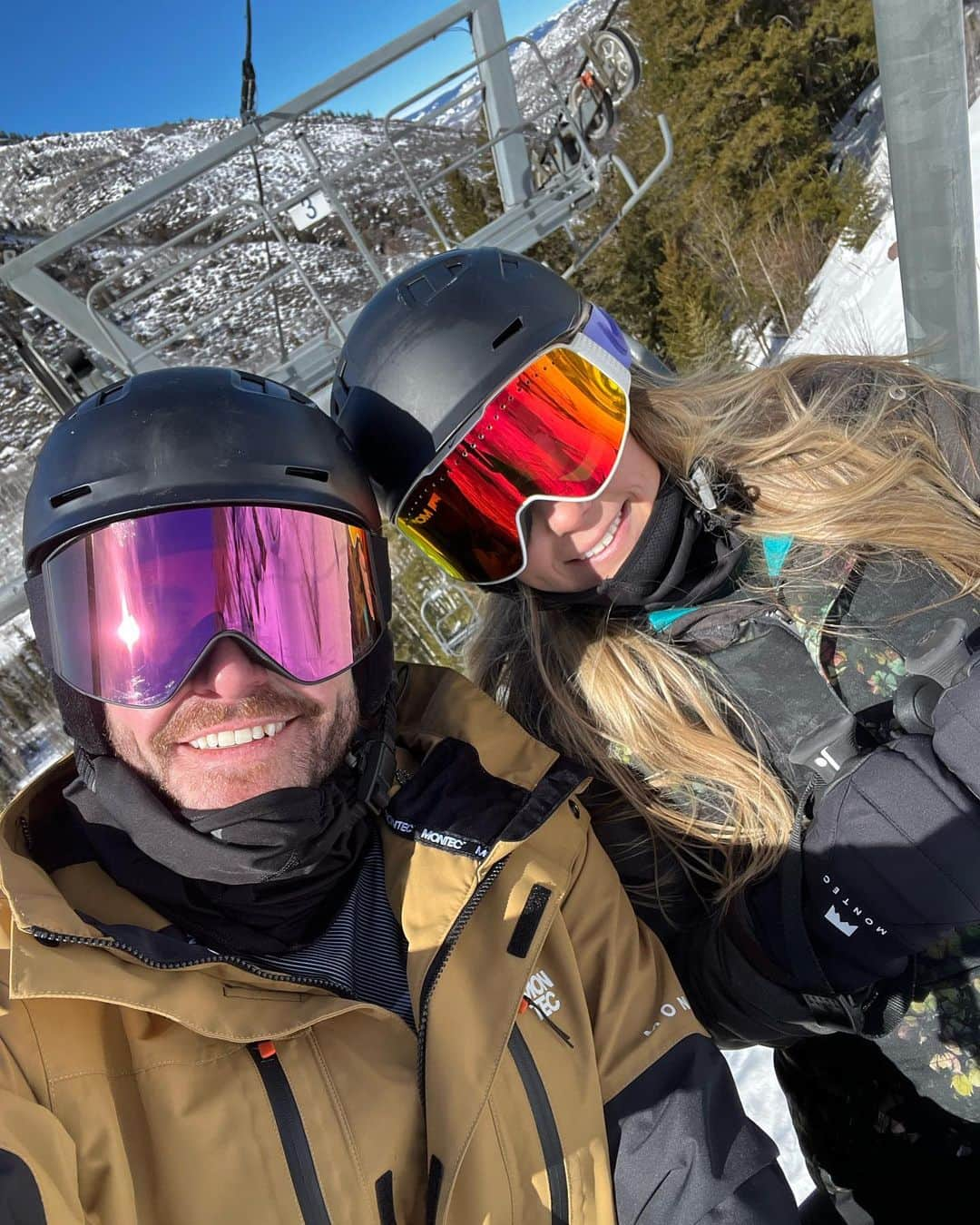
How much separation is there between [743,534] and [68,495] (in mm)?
1505

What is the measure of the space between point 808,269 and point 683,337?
4.37m

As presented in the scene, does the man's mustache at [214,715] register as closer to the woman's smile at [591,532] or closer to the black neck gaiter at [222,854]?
the black neck gaiter at [222,854]

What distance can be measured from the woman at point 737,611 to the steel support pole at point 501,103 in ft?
12.0

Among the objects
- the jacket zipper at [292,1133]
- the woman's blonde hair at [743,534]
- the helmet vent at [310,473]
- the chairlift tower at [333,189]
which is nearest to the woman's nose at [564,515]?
the woman's blonde hair at [743,534]

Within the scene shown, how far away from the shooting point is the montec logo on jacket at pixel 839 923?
61.2 inches

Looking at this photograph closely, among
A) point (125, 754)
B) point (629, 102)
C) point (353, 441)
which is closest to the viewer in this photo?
point (125, 754)

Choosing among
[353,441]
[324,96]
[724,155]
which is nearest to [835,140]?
[724,155]

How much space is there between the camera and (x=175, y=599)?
1.58m

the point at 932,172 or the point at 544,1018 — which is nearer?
the point at 544,1018

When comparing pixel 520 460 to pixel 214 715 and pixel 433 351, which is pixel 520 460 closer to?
pixel 433 351

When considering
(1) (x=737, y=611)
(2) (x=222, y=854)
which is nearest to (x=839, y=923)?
(1) (x=737, y=611)

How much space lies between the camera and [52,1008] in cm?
117

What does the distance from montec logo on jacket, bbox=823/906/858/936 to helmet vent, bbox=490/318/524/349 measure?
4.61 ft

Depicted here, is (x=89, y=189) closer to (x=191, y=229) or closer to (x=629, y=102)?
(x=629, y=102)
